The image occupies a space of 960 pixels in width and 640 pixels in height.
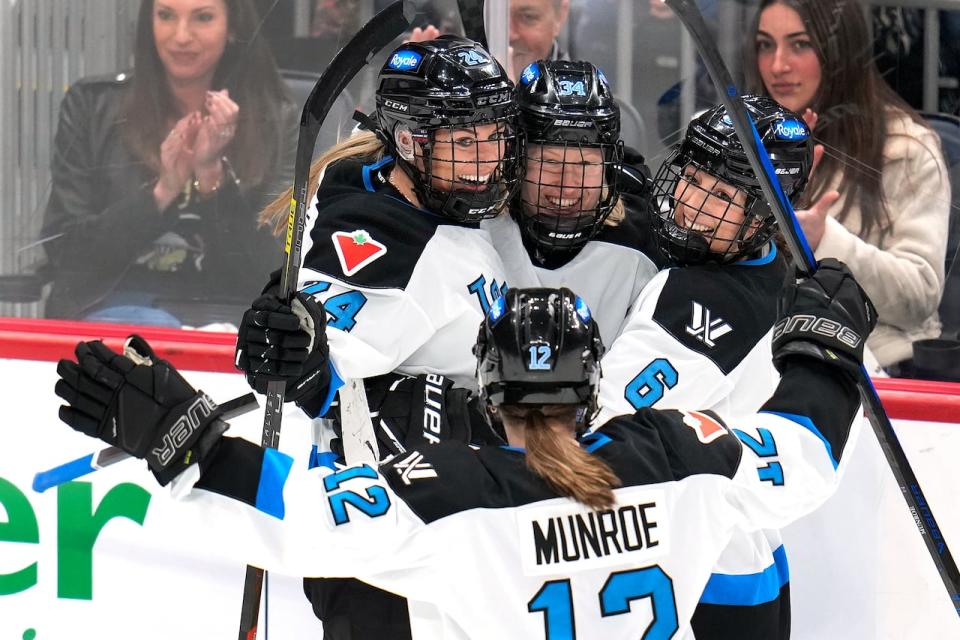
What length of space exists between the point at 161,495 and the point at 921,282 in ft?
5.69

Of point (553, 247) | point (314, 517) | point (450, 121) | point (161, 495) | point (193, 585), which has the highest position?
point (450, 121)

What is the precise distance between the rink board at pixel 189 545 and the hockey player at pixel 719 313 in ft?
1.13

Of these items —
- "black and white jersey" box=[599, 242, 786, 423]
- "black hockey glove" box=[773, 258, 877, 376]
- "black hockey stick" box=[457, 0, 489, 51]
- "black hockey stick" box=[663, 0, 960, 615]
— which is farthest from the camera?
"black hockey stick" box=[457, 0, 489, 51]

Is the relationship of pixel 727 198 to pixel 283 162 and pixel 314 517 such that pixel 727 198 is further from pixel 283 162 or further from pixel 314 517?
pixel 283 162

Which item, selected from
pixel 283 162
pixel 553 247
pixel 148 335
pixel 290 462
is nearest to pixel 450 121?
pixel 553 247

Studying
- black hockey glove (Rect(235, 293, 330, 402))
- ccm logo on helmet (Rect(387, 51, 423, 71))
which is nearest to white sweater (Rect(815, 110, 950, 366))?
ccm logo on helmet (Rect(387, 51, 423, 71))

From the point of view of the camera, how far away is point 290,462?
1624 mm

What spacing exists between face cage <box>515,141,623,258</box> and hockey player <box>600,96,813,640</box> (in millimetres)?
98

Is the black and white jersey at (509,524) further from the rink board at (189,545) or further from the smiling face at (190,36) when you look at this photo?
the smiling face at (190,36)

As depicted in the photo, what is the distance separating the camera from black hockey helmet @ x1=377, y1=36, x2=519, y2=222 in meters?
2.09

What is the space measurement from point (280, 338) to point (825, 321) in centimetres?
76

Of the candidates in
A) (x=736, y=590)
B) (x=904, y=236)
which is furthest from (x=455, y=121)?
(x=904, y=236)

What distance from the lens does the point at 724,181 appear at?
2.16 m

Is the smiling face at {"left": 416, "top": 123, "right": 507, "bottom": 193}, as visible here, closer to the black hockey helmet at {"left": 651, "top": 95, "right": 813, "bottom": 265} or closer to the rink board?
the black hockey helmet at {"left": 651, "top": 95, "right": 813, "bottom": 265}
